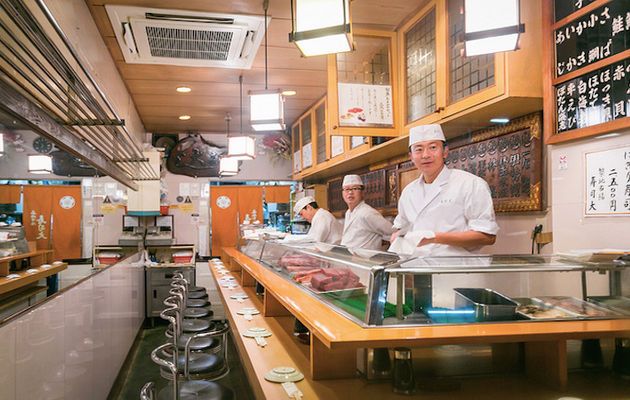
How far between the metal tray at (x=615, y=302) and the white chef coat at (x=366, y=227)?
301 centimetres

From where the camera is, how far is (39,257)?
2854 millimetres

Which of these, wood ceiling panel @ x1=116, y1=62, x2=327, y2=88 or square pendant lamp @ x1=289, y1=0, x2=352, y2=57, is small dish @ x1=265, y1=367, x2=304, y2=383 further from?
wood ceiling panel @ x1=116, y1=62, x2=327, y2=88

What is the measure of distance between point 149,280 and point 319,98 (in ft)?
13.4

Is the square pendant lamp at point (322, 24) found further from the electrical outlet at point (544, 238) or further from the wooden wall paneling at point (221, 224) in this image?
the wooden wall paneling at point (221, 224)

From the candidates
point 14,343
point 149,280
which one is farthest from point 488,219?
point 149,280

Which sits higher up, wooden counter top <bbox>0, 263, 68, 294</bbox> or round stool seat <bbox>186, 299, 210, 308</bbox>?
wooden counter top <bbox>0, 263, 68, 294</bbox>

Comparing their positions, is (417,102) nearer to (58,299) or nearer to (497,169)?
(497,169)

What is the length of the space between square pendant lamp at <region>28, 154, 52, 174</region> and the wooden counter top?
1.88 ft

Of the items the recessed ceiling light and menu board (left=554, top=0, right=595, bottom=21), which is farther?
the recessed ceiling light

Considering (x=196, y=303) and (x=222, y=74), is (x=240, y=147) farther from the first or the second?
(x=196, y=303)

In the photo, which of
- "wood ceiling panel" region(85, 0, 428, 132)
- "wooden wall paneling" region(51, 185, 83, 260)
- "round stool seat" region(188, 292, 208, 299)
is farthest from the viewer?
"wooden wall paneling" region(51, 185, 83, 260)

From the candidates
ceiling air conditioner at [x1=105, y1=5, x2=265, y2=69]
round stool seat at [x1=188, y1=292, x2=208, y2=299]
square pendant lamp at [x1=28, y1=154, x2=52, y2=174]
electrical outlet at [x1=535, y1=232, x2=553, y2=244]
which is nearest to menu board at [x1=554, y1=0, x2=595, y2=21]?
electrical outlet at [x1=535, y1=232, x2=553, y2=244]

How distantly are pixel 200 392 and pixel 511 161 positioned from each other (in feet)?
8.10

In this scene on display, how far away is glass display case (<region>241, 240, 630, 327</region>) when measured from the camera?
6.16 ft
